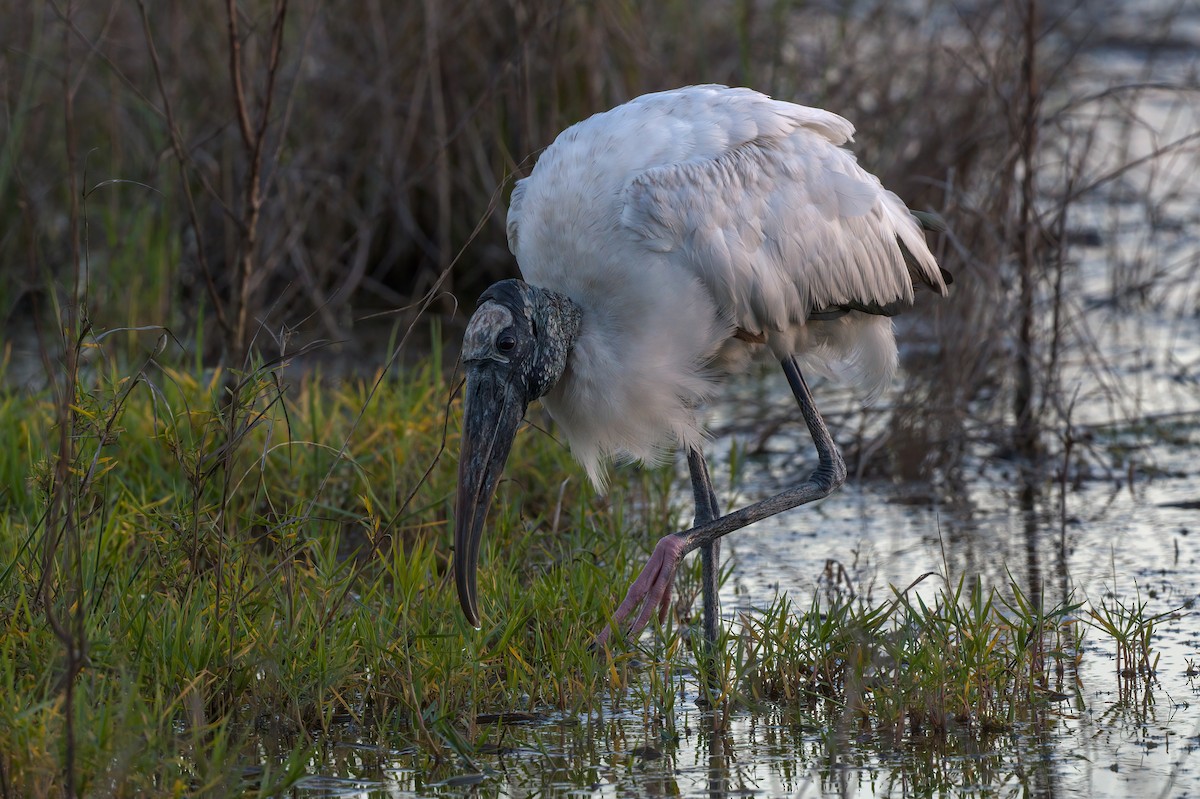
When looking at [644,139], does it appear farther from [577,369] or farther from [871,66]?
[871,66]

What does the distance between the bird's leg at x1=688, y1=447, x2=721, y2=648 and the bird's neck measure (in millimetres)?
628

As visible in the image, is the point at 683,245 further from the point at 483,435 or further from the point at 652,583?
the point at 652,583

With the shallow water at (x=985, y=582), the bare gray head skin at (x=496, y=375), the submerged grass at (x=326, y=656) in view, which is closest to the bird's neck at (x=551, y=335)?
the bare gray head skin at (x=496, y=375)

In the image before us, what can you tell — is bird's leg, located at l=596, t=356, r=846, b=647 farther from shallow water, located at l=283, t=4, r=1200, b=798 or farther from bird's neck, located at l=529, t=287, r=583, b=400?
bird's neck, located at l=529, t=287, r=583, b=400

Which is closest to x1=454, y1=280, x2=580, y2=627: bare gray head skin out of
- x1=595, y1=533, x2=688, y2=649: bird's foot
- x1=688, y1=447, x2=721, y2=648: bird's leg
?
x1=595, y1=533, x2=688, y2=649: bird's foot

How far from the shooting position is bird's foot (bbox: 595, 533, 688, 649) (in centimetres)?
426

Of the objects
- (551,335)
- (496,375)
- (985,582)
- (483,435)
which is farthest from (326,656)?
(985,582)

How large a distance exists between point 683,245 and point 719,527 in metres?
0.75

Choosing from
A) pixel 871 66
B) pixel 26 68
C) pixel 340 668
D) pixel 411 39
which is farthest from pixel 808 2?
pixel 340 668

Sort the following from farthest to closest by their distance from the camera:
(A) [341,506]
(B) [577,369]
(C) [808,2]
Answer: (C) [808,2], (A) [341,506], (B) [577,369]

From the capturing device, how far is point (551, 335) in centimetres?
422

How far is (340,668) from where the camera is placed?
3846 millimetres

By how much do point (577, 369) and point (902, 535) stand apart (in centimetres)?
178

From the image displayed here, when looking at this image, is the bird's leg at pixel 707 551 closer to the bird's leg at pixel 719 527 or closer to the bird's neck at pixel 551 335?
the bird's leg at pixel 719 527
